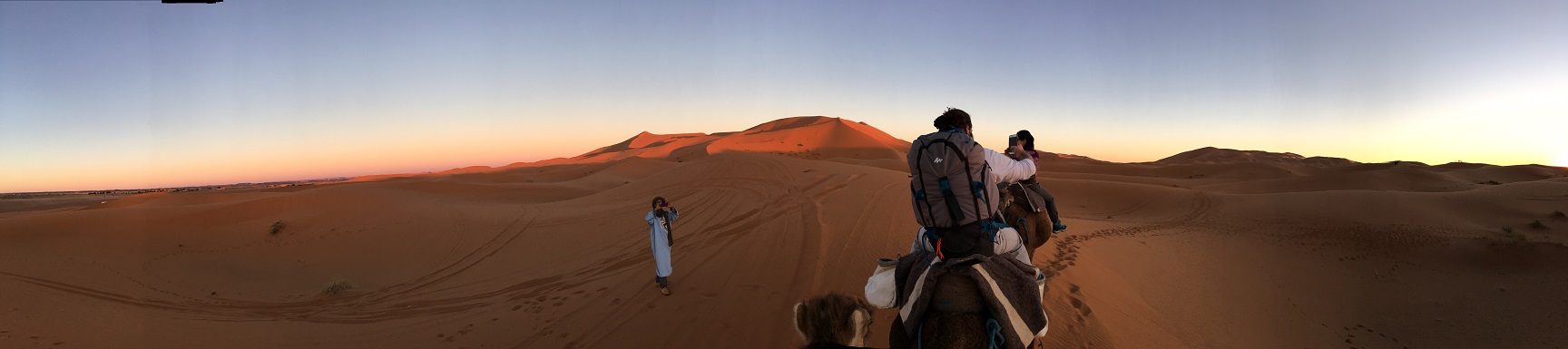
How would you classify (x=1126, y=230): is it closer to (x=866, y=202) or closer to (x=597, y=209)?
(x=866, y=202)

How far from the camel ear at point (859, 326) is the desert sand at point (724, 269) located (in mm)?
3349

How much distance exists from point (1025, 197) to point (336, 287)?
475 inches

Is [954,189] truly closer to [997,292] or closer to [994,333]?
[997,292]

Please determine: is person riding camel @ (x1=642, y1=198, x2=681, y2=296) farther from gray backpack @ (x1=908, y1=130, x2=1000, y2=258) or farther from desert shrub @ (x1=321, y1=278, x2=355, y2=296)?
desert shrub @ (x1=321, y1=278, x2=355, y2=296)

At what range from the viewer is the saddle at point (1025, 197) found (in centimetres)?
496

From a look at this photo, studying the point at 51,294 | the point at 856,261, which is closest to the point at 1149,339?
the point at 856,261

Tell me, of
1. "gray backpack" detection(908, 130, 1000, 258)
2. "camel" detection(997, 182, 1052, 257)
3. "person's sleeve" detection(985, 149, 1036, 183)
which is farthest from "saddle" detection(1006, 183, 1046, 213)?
"gray backpack" detection(908, 130, 1000, 258)

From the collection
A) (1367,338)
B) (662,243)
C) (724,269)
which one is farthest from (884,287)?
(1367,338)

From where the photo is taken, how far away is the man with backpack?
2.51 m

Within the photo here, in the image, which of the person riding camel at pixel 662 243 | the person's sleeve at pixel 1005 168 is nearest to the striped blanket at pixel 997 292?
the person's sleeve at pixel 1005 168

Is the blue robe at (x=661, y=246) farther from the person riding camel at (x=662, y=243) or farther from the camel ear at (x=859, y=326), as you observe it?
the camel ear at (x=859, y=326)

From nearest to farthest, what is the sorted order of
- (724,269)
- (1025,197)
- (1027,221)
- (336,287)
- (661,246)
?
(1025,197) < (1027,221) < (661,246) < (724,269) < (336,287)

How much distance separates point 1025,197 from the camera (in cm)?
502

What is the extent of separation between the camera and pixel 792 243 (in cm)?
892
